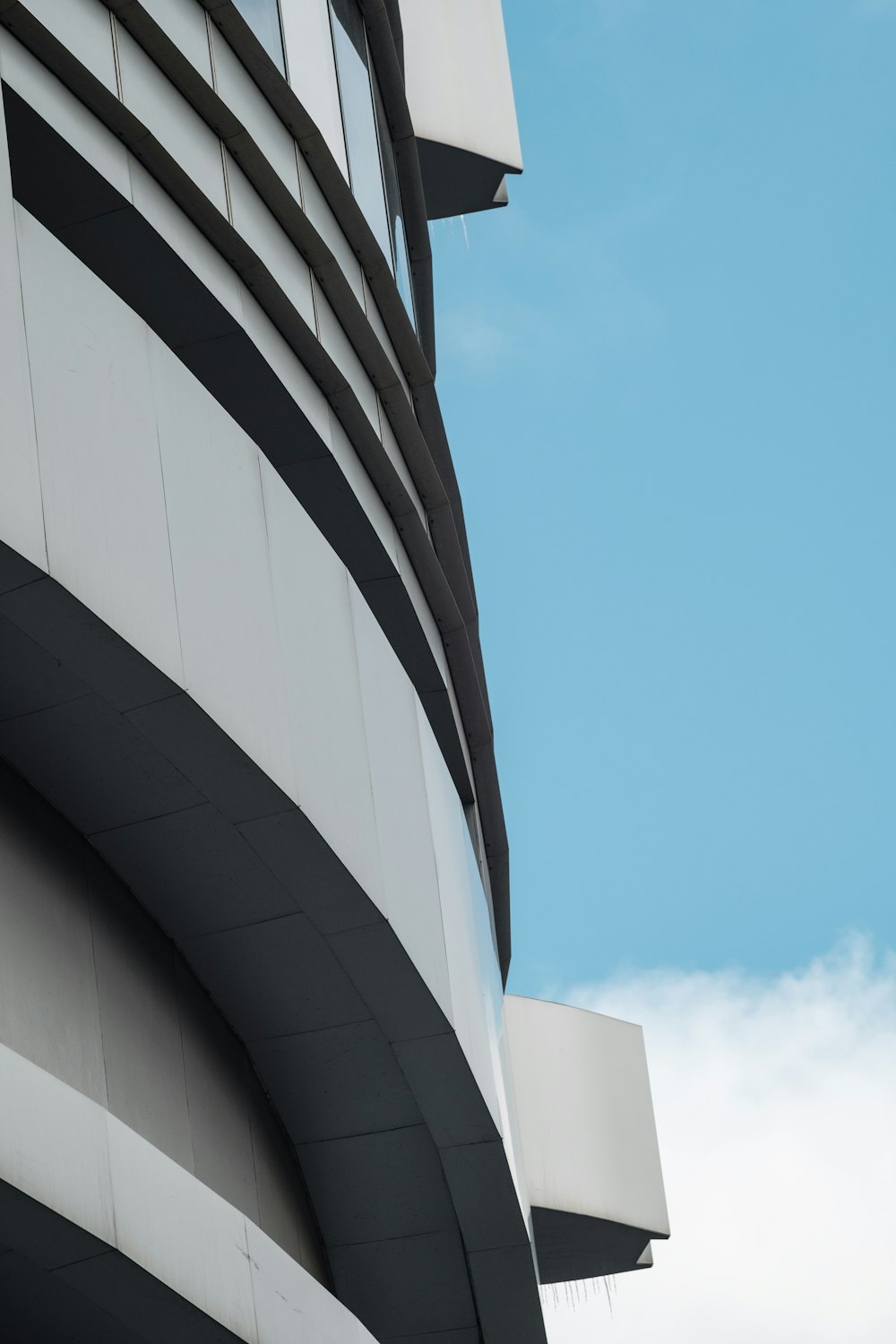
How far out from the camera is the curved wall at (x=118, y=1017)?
27.1 ft

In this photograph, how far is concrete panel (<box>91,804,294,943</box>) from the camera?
9.22 meters

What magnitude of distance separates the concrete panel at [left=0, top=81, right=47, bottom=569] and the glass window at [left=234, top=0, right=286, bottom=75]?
5.68m

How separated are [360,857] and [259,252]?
16.0 ft

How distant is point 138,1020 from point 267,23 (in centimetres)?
813

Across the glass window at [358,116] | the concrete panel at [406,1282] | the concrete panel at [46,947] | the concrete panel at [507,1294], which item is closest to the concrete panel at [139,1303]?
the concrete panel at [46,947]

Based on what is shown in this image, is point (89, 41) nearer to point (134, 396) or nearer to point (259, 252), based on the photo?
point (259, 252)

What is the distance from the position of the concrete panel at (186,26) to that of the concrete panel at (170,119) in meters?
0.30

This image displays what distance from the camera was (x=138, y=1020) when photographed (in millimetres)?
9391

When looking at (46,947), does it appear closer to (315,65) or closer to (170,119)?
(170,119)

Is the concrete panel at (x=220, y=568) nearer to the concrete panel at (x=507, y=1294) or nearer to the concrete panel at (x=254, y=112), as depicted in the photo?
the concrete panel at (x=254, y=112)

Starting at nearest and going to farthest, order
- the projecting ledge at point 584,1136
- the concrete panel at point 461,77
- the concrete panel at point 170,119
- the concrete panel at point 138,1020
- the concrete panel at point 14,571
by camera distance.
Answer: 1. the concrete panel at point 14,571
2. the concrete panel at point 138,1020
3. the concrete panel at point 170,119
4. the projecting ledge at point 584,1136
5. the concrete panel at point 461,77

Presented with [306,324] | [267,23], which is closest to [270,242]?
[306,324]

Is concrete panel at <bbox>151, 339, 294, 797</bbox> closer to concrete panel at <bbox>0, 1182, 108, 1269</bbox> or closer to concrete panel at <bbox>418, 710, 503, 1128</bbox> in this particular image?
concrete panel at <bbox>0, 1182, 108, 1269</bbox>

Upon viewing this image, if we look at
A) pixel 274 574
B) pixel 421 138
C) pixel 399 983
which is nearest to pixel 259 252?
pixel 274 574
